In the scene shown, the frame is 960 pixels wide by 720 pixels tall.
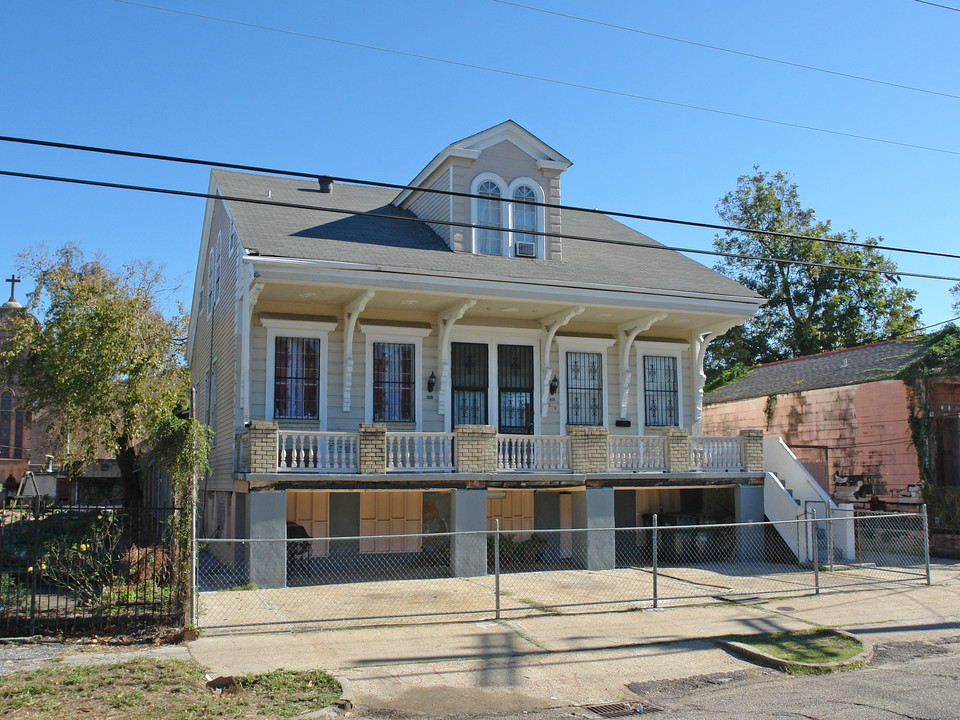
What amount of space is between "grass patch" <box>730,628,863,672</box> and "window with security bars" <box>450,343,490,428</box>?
29.7ft

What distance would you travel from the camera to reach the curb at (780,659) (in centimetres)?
947

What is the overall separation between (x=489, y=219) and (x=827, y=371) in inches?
456

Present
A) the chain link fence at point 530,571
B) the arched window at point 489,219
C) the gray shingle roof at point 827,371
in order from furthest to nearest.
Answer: the gray shingle roof at point 827,371, the arched window at point 489,219, the chain link fence at point 530,571

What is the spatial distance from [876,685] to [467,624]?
5.16 meters

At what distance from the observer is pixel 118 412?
19234 mm

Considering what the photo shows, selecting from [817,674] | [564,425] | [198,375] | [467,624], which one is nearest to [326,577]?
[467,624]

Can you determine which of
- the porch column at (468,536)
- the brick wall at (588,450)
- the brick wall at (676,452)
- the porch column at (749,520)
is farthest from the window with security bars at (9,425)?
the porch column at (749,520)

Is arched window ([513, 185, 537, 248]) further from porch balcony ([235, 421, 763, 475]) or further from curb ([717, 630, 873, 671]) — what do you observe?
curb ([717, 630, 873, 671])

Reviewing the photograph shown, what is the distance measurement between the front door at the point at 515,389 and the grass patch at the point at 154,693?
35.4 ft

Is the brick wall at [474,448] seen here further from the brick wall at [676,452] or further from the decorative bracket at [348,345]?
the brick wall at [676,452]

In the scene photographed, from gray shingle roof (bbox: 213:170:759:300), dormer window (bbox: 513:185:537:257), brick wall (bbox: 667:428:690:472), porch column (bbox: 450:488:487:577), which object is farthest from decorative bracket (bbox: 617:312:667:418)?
porch column (bbox: 450:488:487:577)

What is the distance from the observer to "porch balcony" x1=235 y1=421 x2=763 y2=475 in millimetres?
15000

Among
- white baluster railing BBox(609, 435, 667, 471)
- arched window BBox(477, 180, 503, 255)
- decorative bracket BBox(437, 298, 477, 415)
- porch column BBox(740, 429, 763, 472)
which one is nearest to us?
white baluster railing BBox(609, 435, 667, 471)

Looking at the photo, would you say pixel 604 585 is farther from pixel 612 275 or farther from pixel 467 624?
pixel 612 275
